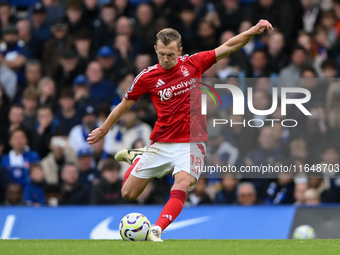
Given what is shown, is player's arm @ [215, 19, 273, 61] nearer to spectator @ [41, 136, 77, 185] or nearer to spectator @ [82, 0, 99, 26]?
spectator @ [41, 136, 77, 185]

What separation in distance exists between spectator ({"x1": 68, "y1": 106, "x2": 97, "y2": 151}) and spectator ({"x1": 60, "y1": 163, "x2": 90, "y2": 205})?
1.70 ft

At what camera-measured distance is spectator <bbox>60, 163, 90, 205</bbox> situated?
1073 centimetres

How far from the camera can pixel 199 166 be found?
7367mm

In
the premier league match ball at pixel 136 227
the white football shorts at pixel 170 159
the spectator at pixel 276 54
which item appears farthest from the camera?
the spectator at pixel 276 54

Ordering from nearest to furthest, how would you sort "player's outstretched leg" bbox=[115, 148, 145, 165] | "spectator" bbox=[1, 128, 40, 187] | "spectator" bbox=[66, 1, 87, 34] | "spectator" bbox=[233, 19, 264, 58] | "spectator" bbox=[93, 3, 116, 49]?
Result: "player's outstretched leg" bbox=[115, 148, 145, 165] < "spectator" bbox=[1, 128, 40, 187] < "spectator" bbox=[233, 19, 264, 58] < "spectator" bbox=[93, 3, 116, 49] < "spectator" bbox=[66, 1, 87, 34]

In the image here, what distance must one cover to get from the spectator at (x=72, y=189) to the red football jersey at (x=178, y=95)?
3.56 metres

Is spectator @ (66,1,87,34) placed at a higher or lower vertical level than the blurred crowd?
higher

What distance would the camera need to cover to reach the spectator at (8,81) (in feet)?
42.2

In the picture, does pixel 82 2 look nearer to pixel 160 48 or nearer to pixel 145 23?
pixel 145 23

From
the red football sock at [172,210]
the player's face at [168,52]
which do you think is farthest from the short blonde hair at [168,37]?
the red football sock at [172,210]

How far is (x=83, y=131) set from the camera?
37.7ft

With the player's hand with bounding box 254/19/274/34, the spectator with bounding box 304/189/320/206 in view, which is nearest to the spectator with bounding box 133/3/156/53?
the spectator with bounding box 304/189/320/206

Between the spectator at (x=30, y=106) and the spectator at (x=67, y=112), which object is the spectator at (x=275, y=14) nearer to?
the spectator at (x=67, y=112)

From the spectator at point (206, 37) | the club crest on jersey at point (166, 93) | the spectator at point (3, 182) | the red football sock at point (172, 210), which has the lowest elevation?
the red football sock at point (172, 210)
